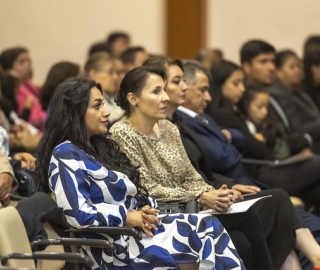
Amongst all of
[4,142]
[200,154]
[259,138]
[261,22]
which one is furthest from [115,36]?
[4,142]

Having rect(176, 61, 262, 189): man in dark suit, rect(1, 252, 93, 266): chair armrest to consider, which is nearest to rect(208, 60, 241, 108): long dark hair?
rect(176, 61, 262, 189): man in dark suit

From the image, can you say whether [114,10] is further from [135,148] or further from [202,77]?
[135,148]

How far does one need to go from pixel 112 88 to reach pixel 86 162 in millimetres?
2588

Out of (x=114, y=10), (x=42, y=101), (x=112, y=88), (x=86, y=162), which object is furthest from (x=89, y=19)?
(x=86, y=162)

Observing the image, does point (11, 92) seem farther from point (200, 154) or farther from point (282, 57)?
point (282, 57)

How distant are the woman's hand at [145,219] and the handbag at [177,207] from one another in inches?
13.0

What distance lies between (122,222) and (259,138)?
2.63 metres

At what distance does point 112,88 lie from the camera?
661 centimetres

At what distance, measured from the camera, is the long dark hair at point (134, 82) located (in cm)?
468

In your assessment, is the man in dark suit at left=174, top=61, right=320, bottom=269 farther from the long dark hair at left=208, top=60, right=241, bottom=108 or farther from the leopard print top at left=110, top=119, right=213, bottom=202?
the long dark hair at left=208, top=60, right=241, bottom=108

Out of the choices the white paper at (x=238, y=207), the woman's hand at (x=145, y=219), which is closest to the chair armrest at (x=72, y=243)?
the woman's hand at (x=145, y=219)

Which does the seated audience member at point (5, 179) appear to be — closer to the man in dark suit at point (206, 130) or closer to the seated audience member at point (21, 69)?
the man in dark suit at point (206, 130)

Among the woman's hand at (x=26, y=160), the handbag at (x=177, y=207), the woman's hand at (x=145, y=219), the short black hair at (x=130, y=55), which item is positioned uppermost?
the short black hair at (x=130, y=55)

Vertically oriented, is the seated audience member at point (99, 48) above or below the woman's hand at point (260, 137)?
above
